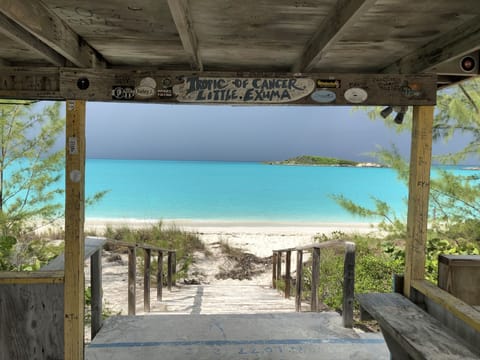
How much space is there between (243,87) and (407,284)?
6.47ft

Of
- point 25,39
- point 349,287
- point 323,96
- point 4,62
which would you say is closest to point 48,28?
point 25,39

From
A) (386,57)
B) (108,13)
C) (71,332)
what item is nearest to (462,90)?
(386,57)

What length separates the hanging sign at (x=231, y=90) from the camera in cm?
275

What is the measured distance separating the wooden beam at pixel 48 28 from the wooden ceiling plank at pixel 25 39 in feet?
0.22

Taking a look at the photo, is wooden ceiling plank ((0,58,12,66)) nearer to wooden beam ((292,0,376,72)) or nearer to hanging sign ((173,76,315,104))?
hanging sign ((173,76,315,104))

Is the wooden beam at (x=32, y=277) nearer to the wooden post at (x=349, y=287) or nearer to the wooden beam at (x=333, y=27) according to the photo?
the wooden beam at (x=333, y=27)

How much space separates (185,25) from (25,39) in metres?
1.09

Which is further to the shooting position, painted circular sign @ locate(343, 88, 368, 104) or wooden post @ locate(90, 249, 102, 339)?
wooden post @ locate(90, 249, 102, 339)

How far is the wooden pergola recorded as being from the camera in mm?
2133

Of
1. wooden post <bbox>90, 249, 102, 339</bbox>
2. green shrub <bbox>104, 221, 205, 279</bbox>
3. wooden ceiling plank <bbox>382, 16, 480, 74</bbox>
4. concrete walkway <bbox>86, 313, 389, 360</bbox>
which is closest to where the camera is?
wooden ceiling plank <bbox>382, 16, 480, 74</bbox>

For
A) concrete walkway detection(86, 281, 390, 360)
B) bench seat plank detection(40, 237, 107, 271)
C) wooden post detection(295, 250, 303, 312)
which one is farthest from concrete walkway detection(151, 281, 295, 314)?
bench seat plank detection(40, 237, 107, 271)

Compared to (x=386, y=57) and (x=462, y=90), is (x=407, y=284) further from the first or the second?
(x=462, y=90)

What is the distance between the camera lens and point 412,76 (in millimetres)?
2797

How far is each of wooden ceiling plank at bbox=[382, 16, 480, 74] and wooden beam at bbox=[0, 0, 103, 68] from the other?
2.38 metres
